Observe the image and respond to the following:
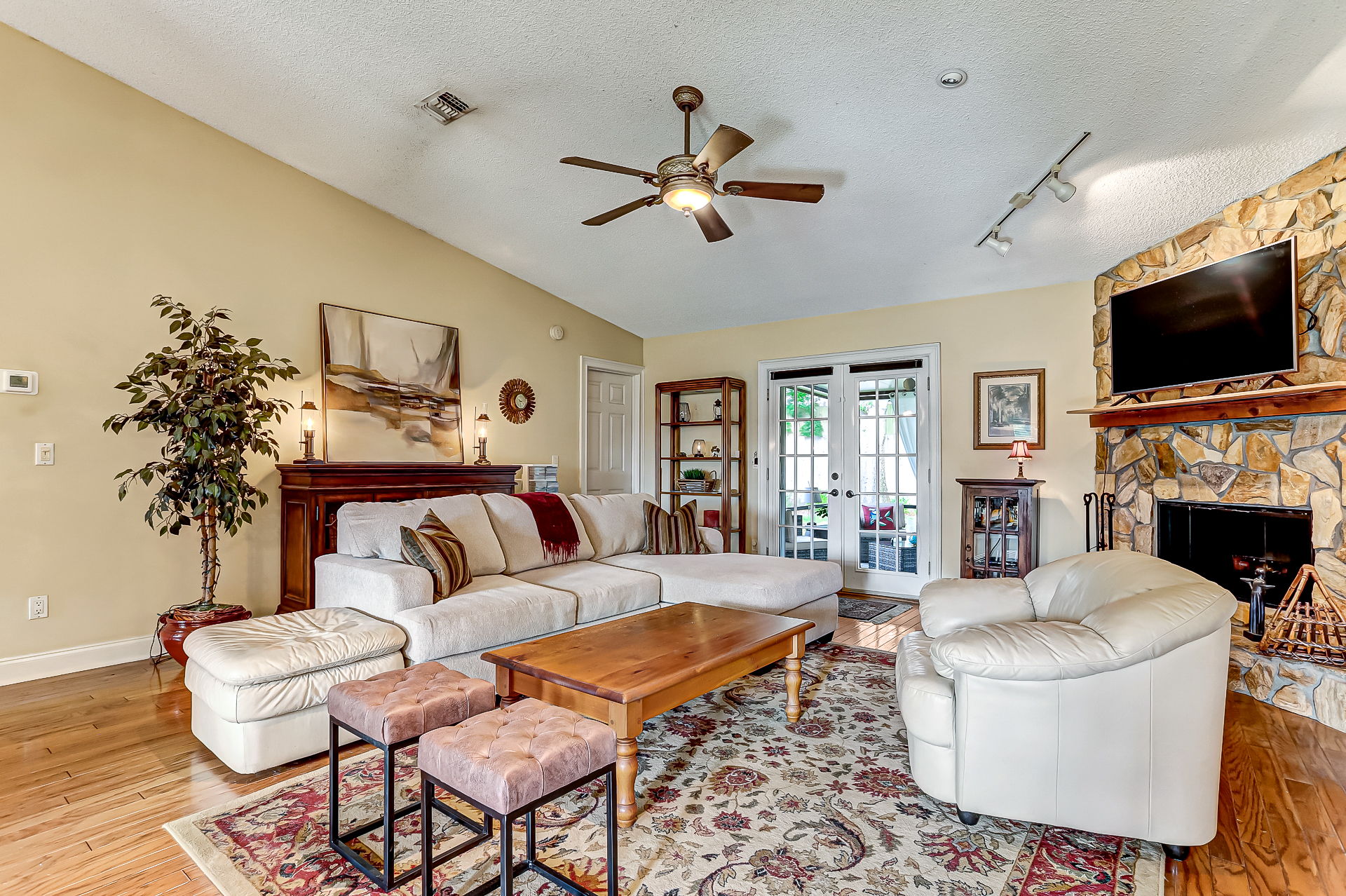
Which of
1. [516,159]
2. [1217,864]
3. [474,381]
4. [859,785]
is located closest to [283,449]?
[474,381]

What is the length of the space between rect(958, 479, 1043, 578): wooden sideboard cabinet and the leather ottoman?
13.5 feet

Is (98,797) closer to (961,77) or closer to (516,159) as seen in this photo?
(516,159)

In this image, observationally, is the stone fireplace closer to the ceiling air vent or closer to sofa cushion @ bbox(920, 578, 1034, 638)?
sofa cushion @ bbox(920, 578, 1034, 638)

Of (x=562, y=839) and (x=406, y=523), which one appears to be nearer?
(x=562, y=839)

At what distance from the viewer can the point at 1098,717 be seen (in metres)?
1.83

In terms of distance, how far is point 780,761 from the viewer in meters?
2.53

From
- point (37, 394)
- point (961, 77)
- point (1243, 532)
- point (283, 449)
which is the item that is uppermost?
point (961, 77)

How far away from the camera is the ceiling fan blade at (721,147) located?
2.64m

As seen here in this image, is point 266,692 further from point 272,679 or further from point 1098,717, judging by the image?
point 1098,717

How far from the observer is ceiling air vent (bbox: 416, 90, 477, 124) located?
3.43 m

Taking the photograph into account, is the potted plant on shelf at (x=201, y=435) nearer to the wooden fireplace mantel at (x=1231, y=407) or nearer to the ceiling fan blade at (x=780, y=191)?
the ceiling fan blade at (x=780, y=191)

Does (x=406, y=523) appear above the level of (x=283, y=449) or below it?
below

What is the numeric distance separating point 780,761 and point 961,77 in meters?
2.99

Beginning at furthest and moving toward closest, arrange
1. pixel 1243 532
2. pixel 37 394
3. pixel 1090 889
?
1. pixel 1243 532
2. pixel 37 394
3. pixel 1090 889
